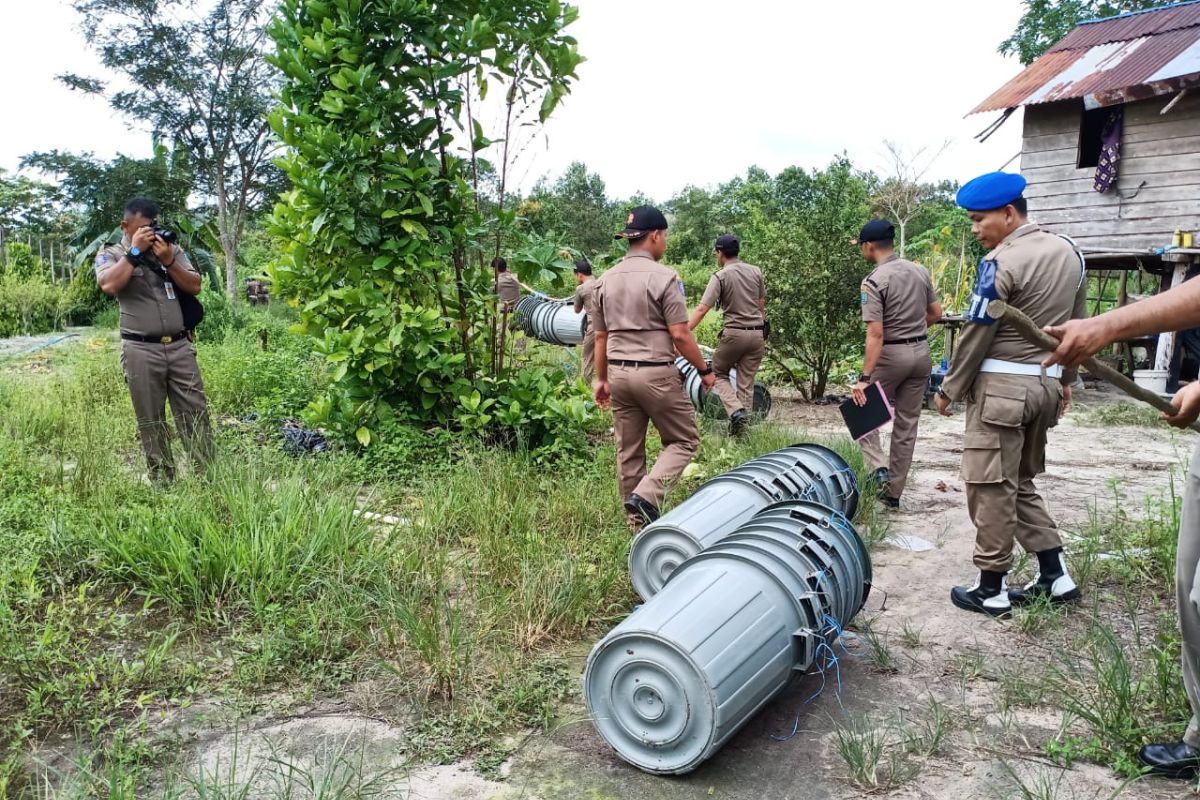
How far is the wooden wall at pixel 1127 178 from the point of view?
11.4 meters

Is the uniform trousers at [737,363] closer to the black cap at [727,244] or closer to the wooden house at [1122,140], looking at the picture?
the black cap at [727,244]

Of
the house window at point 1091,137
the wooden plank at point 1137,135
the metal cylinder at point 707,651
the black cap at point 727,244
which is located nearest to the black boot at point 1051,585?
the metal cylinder at point 707,651

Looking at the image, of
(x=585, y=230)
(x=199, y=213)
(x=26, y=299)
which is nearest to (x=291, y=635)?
(x=26, y=299)

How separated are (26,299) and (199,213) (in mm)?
6472

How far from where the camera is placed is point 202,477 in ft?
14.7

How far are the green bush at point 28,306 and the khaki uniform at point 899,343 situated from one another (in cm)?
1703

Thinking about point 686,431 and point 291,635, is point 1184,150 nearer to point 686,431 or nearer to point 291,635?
point 686,431

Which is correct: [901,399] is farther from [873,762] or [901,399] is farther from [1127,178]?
[1127,178]

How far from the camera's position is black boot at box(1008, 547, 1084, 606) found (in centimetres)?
386

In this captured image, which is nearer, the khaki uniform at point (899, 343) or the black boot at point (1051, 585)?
the black boot at point (1051, 585)

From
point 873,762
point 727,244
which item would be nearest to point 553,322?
point 727,244

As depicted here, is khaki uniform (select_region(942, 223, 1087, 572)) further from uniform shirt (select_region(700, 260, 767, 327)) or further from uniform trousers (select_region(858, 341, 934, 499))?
uniform shirt (select_region(700, 260, 767, 327))

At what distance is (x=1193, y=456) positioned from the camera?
2383 millimetres

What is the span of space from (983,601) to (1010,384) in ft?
3.39
